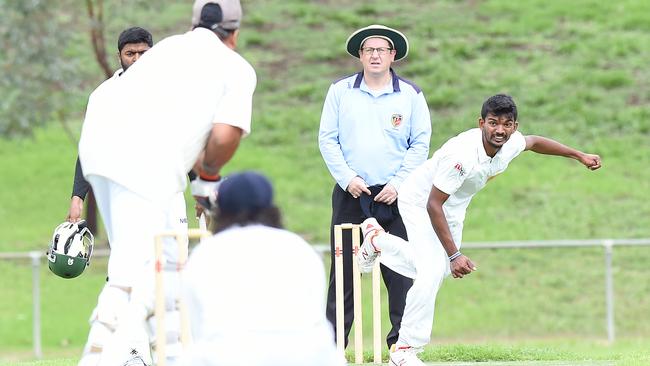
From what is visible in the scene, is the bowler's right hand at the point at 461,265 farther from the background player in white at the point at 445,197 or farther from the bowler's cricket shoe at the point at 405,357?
the bowler's cricket shoe at the point at 405,357

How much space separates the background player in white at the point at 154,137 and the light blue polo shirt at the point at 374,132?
242cm

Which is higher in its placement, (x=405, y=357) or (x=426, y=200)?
(x=426, y=200)

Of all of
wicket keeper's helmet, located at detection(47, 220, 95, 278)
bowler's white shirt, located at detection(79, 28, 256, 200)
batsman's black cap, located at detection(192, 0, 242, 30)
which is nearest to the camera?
bowler's white shirt, located at detection(79, 28, 256, 200)

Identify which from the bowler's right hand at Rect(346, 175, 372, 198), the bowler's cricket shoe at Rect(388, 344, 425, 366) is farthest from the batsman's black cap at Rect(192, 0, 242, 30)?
the bowler's right hand at Rect(346, 175, 372, 198)

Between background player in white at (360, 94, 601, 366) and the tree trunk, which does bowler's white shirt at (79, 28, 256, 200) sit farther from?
the tree trunk

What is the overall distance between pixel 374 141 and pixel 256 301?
3.79 m

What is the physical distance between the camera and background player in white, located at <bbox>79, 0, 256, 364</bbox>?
5891 mm

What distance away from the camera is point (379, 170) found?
837 cm

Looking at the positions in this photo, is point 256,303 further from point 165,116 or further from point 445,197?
point 445,197

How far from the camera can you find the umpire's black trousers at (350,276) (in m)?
8.39

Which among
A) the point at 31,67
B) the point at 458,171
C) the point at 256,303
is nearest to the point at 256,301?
the point at 256,303

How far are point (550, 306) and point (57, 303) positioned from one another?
17.9 feet

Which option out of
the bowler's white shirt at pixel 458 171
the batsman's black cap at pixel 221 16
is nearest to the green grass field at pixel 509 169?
the bowler's white shirt at pixel 458 171

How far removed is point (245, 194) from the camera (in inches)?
192
